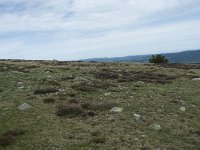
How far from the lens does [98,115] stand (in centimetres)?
2105

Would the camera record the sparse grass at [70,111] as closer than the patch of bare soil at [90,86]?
Yes

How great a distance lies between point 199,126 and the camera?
1984 centimetres

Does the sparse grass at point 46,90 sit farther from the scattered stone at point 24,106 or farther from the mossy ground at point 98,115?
the scattered stone at point 24,106

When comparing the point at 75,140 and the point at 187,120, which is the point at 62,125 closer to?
the point at 75,140

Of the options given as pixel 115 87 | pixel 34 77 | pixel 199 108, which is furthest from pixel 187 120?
pixel 34 77

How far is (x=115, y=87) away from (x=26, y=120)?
1138 centimetres

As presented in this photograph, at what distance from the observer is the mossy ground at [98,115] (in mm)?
17156

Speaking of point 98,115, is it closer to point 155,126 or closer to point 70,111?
point 70,111

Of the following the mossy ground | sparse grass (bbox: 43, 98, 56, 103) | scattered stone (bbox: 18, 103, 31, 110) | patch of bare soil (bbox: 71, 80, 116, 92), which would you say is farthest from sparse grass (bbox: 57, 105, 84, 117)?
patch of bare soil (bbox: 71, 80, 116, 92)

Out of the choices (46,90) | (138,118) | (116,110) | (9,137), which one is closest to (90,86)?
(46,90)

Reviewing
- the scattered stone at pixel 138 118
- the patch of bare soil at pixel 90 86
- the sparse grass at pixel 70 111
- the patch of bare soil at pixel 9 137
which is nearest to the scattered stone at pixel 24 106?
the sparse grass at pixel 70 111

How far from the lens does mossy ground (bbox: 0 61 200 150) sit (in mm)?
17156

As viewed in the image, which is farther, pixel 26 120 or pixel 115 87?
pixel 115 87

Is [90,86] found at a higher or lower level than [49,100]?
higher
